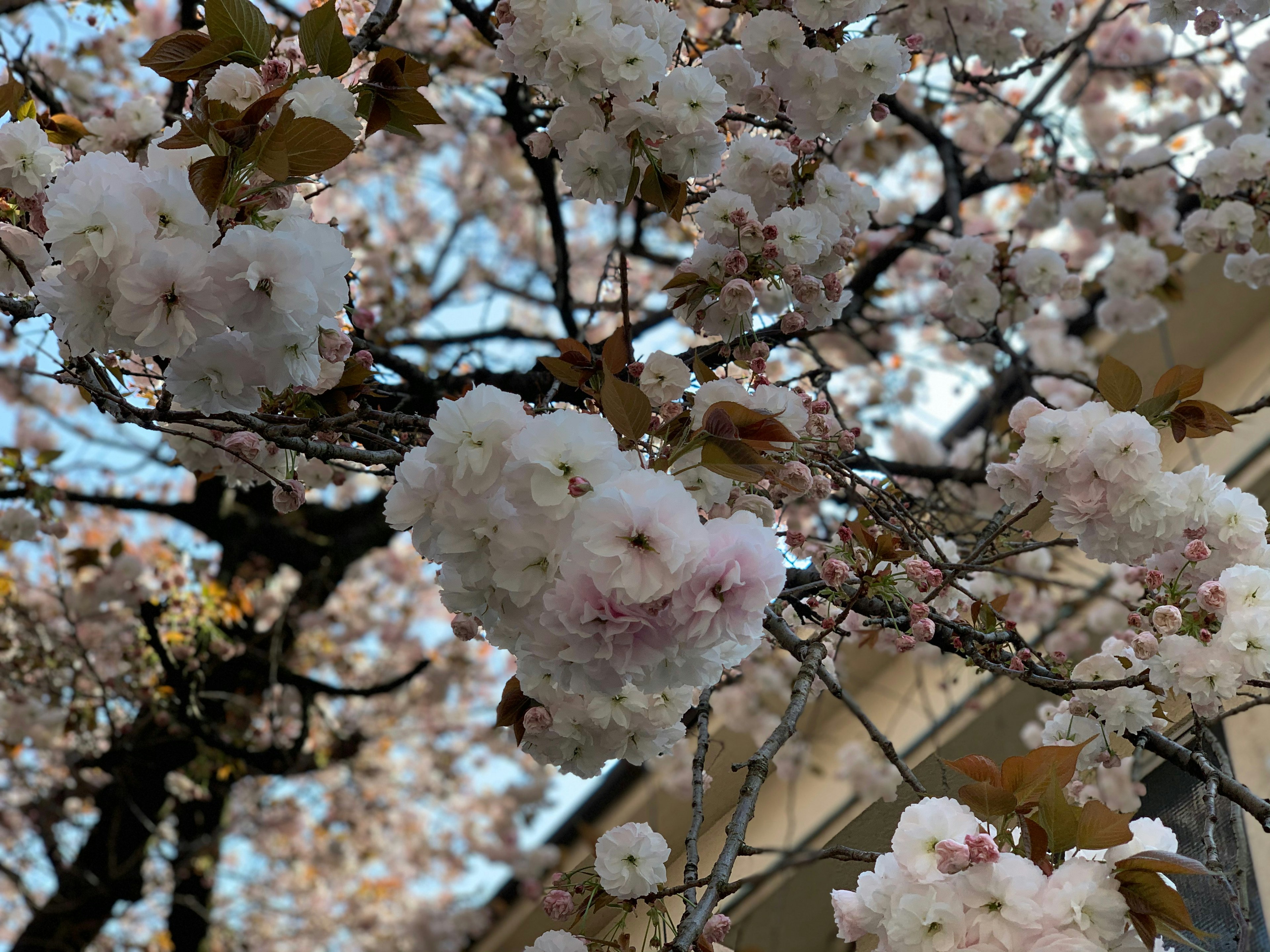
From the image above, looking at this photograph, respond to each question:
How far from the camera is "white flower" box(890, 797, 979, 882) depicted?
1063 millimetres

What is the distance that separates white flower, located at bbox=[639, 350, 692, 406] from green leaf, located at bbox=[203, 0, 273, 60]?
0.62 meters

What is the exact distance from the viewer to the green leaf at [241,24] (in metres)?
1.19

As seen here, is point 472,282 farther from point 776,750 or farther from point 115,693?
point 776,750

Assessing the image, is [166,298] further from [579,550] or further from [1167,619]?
[1167,619]

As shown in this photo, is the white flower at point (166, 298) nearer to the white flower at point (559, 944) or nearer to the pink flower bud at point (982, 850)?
the white flower at point (559, 944)

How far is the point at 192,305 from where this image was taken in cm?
103

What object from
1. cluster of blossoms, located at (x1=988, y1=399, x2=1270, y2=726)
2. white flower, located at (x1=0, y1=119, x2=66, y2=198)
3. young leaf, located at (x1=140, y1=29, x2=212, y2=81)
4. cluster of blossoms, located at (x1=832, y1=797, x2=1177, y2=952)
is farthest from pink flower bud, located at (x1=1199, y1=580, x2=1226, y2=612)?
white flower, located at (x1=0, y1=119, x2=66, y2=198)

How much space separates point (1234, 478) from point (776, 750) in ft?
9.46

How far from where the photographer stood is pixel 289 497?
4.82 ft

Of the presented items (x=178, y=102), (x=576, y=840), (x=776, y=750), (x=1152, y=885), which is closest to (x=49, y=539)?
Answer: (x=178, y=102)

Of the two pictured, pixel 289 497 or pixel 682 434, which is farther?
pixel 289 497

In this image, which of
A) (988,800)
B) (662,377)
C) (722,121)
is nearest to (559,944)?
(988,800)

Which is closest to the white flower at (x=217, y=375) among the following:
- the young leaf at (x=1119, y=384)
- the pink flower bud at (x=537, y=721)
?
the pink flower bud at (x=537, y=721)

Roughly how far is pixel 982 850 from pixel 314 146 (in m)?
1.03
